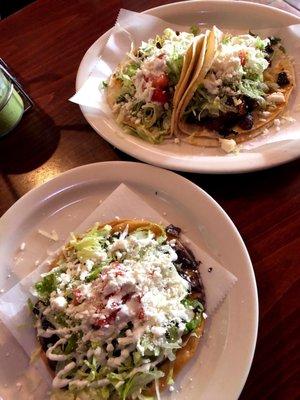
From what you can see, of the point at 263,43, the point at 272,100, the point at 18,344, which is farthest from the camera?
the point at 263,43

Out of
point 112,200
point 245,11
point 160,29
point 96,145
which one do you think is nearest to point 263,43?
point 245,11

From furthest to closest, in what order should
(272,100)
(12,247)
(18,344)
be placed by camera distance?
(272,100)
(12,247)
(18,344)

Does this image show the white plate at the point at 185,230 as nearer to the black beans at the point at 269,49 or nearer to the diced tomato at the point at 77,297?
the diced tomato at the point at 77,297

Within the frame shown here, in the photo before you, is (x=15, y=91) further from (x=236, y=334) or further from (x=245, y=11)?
(x=236, y=334)

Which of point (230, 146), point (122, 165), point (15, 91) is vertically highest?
point (15, 91)

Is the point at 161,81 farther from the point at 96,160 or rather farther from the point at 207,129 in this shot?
the point at 96,160

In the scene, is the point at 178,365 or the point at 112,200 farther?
the point at 112,200

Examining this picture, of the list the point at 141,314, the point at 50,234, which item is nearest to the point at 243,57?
the point at 50,234
